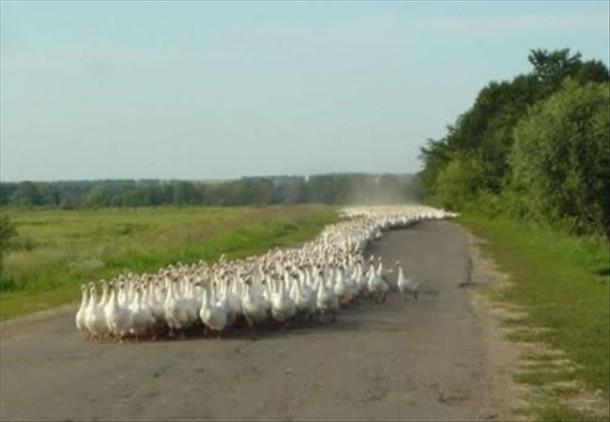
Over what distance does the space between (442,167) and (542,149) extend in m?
70.8

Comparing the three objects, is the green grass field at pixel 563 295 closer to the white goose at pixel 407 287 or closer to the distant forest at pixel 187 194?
the white goose at pixel 407 287

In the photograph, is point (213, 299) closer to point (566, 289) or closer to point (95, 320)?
point (95, 320)

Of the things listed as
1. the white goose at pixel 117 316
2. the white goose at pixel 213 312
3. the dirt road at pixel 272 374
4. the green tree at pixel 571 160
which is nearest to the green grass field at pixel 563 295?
the dirt road at pixel 272 374

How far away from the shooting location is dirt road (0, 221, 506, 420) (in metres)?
13.1

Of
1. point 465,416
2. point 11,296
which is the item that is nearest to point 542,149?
point 11,296

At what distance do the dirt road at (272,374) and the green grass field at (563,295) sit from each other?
1008mm

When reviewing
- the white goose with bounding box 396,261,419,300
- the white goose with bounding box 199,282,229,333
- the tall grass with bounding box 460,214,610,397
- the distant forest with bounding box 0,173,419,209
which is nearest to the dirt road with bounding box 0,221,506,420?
the white goose with bounding box 199,282,229,333

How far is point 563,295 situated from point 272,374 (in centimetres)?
1335

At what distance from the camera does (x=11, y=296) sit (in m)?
30.0

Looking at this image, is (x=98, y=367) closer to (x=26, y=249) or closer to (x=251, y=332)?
(x=251, y=332)

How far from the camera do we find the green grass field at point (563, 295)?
15766 millimetres

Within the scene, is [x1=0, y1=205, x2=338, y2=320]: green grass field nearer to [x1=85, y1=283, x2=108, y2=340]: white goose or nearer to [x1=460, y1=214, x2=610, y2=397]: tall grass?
[x1=85, y1=283, x2=108, y2=340]: white goose

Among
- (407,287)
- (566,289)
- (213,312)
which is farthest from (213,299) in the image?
(566,289)

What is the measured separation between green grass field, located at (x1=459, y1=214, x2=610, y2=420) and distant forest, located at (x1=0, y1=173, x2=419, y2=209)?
10041 cm
